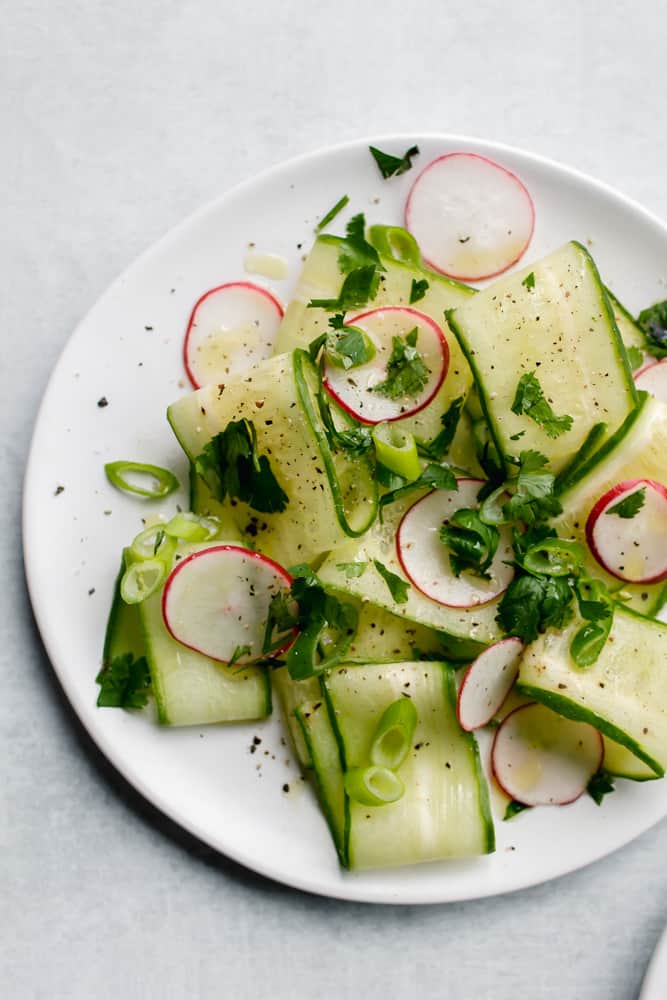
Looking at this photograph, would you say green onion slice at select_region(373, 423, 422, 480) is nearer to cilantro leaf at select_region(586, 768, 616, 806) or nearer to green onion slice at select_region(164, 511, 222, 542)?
green onion slice at select_region(164, 511, 222, 542)

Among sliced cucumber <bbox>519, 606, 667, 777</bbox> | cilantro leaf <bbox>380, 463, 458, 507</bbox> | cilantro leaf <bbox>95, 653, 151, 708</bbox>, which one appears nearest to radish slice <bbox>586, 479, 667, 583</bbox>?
sliced cucumber <bbox>519, 606, 667, 777</bbox>

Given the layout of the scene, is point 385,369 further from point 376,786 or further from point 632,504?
point 376,786

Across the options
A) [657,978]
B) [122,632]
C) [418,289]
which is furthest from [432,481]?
[657,978]

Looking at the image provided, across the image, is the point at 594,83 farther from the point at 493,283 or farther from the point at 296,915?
the point at 296,915

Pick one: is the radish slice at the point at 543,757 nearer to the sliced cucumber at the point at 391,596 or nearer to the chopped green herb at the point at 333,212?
the sliced cucumber at the point at 391,596

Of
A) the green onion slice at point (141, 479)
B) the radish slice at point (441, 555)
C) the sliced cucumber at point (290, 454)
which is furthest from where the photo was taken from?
the green onion slice at point (141, 479)

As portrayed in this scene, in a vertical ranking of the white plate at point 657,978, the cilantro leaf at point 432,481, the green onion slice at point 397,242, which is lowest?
the white plate at point 657,978

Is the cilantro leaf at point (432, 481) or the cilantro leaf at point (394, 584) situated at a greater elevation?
the cilantro leaf at point (432, 481)

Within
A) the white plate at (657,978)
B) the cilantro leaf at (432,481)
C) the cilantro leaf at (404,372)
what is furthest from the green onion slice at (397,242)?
the white plate at (657,978)
